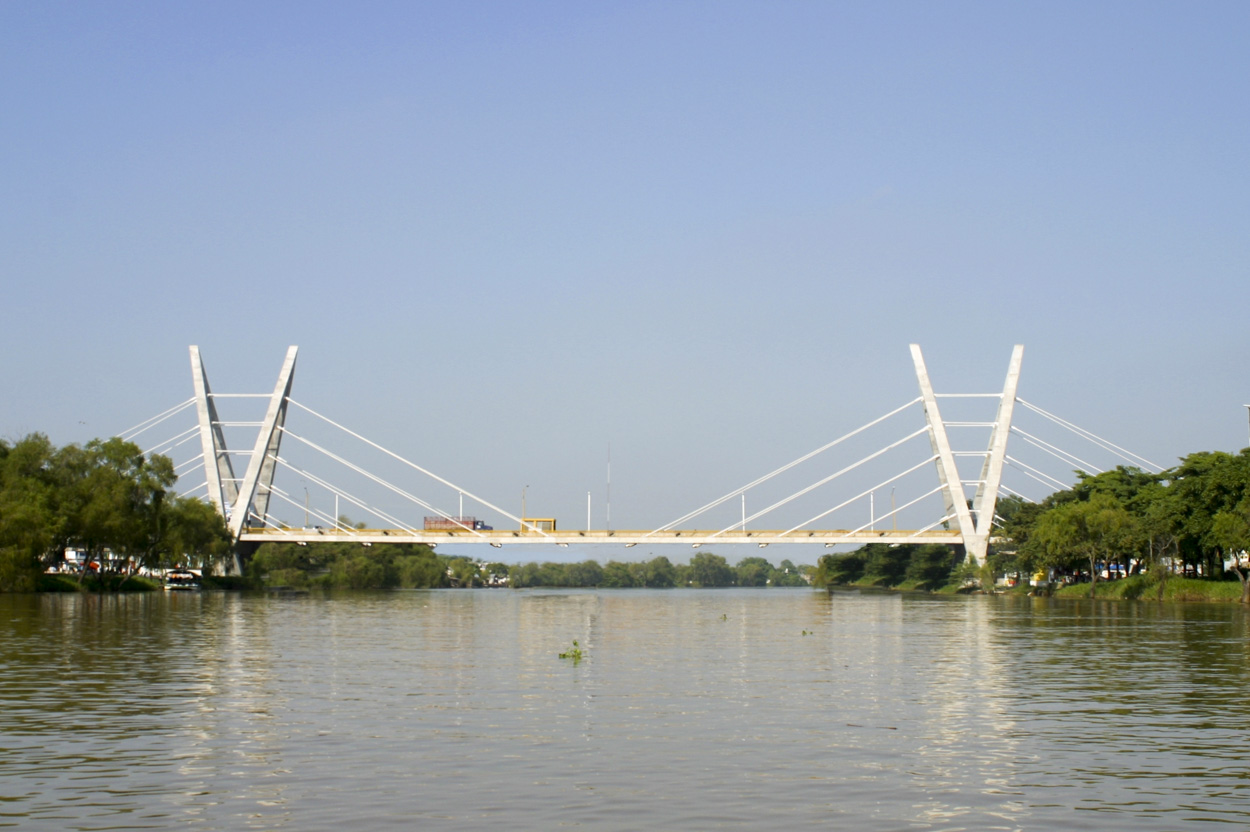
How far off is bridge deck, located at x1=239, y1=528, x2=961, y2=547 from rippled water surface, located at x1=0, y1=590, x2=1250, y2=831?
75.2 meters

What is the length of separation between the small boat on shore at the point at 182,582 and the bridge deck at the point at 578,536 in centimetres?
691

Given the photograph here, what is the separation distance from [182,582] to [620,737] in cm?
10859

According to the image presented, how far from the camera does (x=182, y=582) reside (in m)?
119

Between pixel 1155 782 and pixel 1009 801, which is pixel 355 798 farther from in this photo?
pixel 1155 782

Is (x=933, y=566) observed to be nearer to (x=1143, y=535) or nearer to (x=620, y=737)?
(x=1143, y=535)

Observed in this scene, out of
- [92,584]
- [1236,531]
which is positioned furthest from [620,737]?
[92,584]

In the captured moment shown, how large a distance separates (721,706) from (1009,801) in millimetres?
9334

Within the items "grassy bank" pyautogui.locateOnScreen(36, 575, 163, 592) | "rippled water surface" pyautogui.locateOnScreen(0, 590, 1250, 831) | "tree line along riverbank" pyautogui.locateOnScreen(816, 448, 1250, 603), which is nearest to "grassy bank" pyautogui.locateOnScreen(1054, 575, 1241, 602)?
"tree line along riverbank" pyautogui.locateOnScreen(816, 448, 1250, 603)

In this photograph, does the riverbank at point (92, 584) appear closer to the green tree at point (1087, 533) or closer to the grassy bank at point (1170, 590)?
the green tree at point (1087, 533)

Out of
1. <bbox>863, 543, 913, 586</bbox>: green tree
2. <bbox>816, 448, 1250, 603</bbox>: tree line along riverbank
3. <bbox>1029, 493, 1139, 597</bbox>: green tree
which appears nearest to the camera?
<bbox>816, 448, 1250, 603</bbox>: tree line along riverbank

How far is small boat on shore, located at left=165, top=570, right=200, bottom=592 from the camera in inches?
4466

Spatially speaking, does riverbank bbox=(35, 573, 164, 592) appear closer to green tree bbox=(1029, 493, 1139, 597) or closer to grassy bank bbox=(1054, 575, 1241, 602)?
green tree bbox=(1029, 493, 1139, 597)

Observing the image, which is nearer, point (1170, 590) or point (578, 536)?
point (1170, 590)

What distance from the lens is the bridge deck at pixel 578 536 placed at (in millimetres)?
115812
